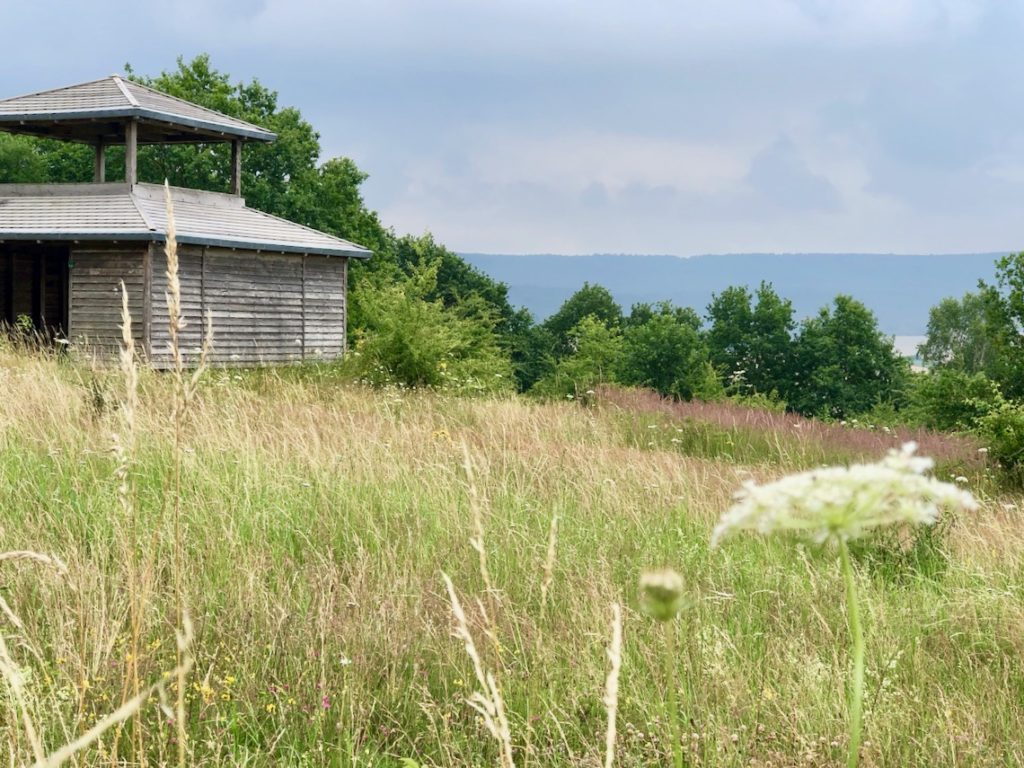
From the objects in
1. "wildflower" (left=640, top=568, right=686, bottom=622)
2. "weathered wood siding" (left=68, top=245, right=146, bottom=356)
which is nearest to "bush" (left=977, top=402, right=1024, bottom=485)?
"wildflower" (left=640, top=568, right=686, bottom=622)

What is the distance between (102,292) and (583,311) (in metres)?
46.7

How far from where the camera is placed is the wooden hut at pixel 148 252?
73.5 feet

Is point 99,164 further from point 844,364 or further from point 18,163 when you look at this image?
point 844,364

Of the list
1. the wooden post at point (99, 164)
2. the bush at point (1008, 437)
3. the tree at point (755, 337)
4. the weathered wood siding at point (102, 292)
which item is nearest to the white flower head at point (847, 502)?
the bush at point (1008, 437)

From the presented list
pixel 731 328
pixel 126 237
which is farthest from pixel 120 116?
pixel 731 328

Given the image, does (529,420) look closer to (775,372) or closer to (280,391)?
(280,391)

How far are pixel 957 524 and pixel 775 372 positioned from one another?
47623 mm

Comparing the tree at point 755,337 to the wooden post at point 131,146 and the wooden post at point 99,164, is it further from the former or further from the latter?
the wooden post at point 131,146

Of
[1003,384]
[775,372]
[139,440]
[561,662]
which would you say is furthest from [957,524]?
[775,372]

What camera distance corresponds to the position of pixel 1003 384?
63.0 ft

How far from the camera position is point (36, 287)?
2667 cm

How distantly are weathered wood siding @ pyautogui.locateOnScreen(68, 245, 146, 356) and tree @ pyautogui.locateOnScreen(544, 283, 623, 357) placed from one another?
43.7 m

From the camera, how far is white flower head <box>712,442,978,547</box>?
3.09ft

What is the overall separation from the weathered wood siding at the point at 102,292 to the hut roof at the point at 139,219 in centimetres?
81
